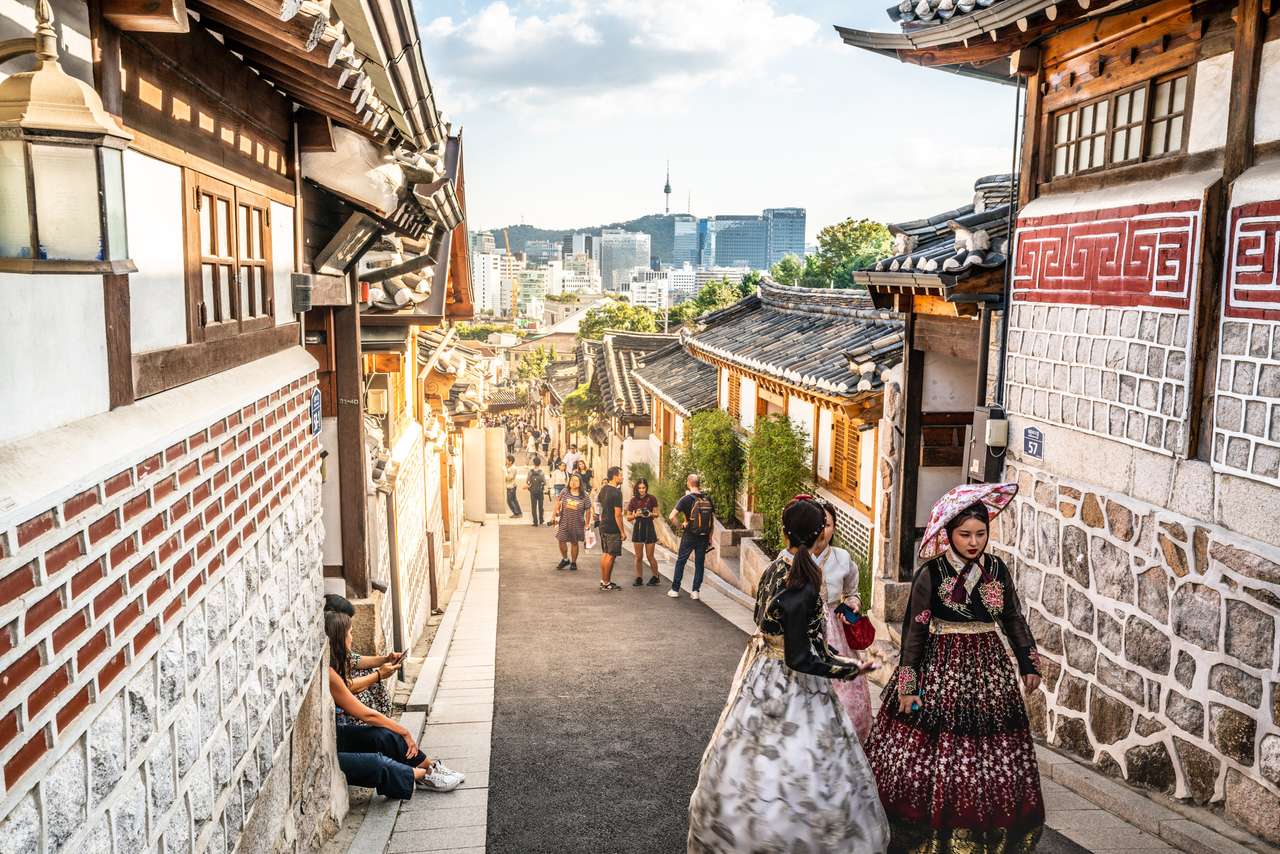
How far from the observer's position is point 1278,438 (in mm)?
5137

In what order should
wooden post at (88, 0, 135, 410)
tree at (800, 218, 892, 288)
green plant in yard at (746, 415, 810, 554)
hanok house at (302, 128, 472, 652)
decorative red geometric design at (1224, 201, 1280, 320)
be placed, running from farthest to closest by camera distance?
1. tree at (800, 218, 892, 288)
2. green plant in yard at (746, 415, 810, 554)
3. hanok house at (302, 128, 472, 652)
4. decorative red geometric design at (1224, 201, 1280, 320)
5. wooden post at (88, 0, 135, 410)

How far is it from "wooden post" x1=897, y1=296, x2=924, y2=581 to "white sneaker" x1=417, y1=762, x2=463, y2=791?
559 cm

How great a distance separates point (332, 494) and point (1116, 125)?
681 cm

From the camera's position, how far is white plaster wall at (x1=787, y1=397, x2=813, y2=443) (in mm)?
15031

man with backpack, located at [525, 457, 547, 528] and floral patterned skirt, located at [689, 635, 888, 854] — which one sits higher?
floral patterned skirt, located at [689, 635, 888, 854]

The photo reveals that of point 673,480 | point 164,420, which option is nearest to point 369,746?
point 164,420

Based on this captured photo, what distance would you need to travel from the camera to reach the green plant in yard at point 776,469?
48.9ft

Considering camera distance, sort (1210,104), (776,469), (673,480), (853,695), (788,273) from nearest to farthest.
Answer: (1210,104)
(853,695)
(776,469)
(673,480)
(788,273)

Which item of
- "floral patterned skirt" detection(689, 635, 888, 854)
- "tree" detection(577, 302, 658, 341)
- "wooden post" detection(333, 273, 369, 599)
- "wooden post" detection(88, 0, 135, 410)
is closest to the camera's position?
"wooden post" detection(88, 0, 135, 410)

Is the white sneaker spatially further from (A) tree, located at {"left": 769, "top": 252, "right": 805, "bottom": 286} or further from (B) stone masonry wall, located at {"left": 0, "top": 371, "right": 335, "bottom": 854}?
(A) tree, located at {"left": 769, "top": 252, "right": 805, "bottom": 286}

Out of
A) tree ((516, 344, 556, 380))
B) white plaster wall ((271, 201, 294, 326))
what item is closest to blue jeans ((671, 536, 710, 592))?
white plaster wall ((271, 201, 294, 326))

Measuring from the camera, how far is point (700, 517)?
46.1 ft

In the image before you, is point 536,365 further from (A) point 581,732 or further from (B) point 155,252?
(B) point 155,252

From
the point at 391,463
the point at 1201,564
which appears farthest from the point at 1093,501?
the point at 391,463
